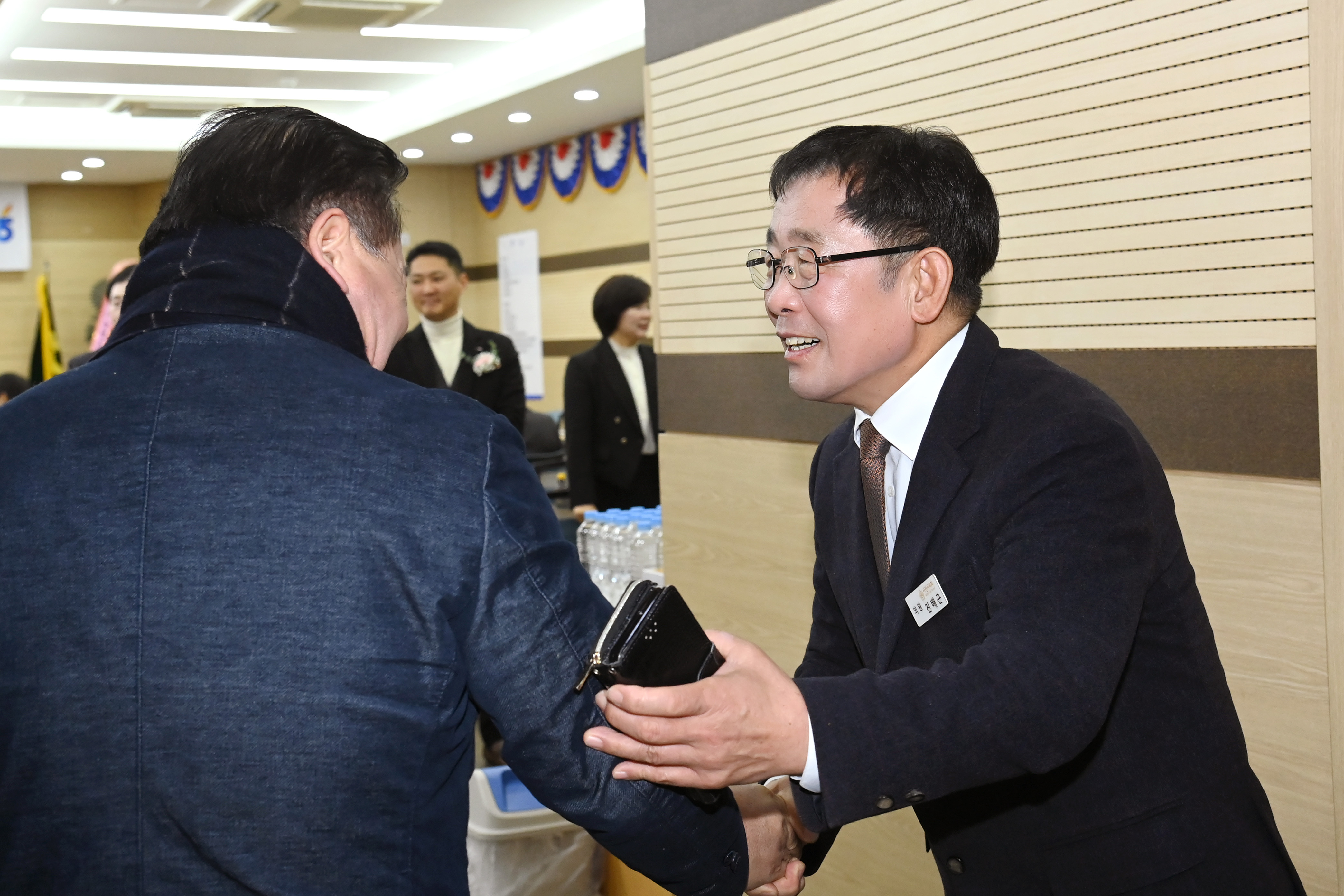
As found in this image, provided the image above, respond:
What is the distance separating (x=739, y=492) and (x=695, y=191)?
33.9 inches

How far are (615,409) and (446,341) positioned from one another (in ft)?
2.64

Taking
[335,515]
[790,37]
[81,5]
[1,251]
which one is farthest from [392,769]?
[1,251]

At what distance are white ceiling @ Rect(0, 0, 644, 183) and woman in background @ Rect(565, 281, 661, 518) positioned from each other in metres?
2.71

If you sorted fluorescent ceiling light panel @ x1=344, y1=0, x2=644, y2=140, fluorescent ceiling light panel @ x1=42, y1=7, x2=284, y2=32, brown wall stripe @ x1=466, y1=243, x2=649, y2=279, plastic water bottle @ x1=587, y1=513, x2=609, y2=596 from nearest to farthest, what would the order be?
1. plastic water bottle @ x1=587, y1=513, x2=609, y2=596
2. fluorescent ceiling light panel @ x1=42, y1=7, x2=284, y2=32
3. fluorescent ceiling light panel @ x1=344, y1=0, x2=644, y2=140
4. brown wall stripe @ x1=466, y1=243, x2=649, y2=279

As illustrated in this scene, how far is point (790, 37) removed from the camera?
2.95 m

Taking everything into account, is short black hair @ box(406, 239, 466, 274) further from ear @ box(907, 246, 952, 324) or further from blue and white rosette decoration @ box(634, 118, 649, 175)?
blue and white rosette decoration @ box(634, 118, 649, 175)

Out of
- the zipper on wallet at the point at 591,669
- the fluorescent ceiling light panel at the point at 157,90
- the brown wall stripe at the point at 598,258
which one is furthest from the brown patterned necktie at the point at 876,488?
the fluorescent ceiling light panel at the point at 157,90

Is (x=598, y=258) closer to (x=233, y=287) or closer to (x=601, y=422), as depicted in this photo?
(x=601, y=422)

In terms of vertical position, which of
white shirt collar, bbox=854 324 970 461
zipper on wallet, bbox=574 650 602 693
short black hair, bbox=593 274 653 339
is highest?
short black hair, bbox=593 274 653 339

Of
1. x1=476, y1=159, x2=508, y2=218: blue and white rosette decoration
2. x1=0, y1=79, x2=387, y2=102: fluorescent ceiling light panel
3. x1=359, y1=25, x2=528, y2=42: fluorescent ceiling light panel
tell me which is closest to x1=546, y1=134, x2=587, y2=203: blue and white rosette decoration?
x1=476, y1=159, x2=508, y2=218: blue and white rosette decoration

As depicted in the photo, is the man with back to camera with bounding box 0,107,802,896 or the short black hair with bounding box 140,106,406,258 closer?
the man with back to camera with bounding box 0,107,802,896

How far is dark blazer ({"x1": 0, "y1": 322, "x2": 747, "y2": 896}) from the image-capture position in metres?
1.09

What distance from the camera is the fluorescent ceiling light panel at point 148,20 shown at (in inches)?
271

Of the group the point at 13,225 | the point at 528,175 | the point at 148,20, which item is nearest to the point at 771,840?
the point at 148,20
